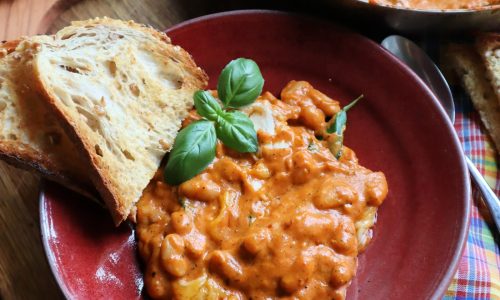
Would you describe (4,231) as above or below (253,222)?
below

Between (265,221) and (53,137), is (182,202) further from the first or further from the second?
(53,137)

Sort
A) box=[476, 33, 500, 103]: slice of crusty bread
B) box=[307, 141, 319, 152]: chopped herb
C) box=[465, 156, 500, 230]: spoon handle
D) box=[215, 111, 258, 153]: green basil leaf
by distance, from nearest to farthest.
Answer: box=[215, 111, 258, 153]: green basil leaf → box=[307, 141, 319, 152]: chopped herb → box=[465, 156, 500, 230]: spoon handle → box=[476, 33, 500, 103]: slice of crusty bread

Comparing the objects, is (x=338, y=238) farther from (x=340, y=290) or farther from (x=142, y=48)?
(x=142, y=48)

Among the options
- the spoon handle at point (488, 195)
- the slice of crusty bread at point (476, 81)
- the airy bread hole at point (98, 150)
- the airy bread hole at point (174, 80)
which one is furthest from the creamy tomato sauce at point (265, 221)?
→ the slice of crusty bread at point (476, 81)

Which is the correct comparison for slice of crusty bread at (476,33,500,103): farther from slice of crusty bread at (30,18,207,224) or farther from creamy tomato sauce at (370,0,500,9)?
→ slice of crusty bread at (30,18,207,224)

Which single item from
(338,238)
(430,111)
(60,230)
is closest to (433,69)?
(430,111)

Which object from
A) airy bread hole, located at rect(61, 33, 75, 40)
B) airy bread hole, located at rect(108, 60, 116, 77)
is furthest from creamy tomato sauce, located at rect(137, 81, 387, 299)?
airy bread hole, located at rect(61, 33, 75, 40)

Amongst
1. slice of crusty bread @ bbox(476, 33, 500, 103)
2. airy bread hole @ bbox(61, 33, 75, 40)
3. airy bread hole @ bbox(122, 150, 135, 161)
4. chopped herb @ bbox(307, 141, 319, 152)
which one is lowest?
airy bread hole @ bbox(122, 150, 135, 161)

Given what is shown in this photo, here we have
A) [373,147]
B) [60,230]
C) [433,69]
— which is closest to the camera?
[60,230]
